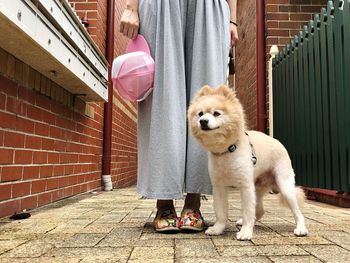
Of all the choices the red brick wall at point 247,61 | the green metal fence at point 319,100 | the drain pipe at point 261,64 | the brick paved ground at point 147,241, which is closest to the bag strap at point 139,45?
the brick paved ground at point 147,241

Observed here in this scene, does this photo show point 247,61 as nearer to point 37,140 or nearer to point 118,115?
point 118,115

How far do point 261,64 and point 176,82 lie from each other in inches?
128

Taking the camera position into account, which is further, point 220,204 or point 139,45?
point 139,45

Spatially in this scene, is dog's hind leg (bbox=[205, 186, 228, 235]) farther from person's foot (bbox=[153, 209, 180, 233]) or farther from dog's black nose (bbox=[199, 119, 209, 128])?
dog's black nose (bbox=[199, 119, 209, 128])

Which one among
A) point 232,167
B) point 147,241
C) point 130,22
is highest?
point 130,22

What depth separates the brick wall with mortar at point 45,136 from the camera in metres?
2.50

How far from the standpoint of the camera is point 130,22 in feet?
7.52

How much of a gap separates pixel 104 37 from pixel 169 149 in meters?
3.14

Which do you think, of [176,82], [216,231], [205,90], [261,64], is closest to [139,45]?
[176,82]

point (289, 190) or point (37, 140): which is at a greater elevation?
point (37, 140)

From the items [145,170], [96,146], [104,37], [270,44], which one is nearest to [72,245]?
[145,170]

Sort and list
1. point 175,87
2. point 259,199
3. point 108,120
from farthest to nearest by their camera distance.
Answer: point 108,120
point 259,199
point 175,87

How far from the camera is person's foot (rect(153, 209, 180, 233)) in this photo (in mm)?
2104

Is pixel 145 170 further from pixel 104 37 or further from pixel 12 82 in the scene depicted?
pixel 104 37
